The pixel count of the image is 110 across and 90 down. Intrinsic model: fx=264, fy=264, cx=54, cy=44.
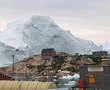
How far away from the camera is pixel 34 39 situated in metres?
124

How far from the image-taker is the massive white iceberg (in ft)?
384

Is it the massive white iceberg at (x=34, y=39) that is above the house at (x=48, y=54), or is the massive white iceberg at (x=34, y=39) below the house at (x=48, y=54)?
above

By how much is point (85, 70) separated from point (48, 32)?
108775 millimetres

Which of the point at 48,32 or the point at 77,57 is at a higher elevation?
the point at 48,32

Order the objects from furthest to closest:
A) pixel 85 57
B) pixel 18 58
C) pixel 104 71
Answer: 1. pixel 18 58
2. pixel 85 57
3. pixel 104 71

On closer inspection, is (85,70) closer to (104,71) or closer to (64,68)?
(104,71)

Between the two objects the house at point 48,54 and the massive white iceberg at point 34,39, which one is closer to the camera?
the house at point 48,54

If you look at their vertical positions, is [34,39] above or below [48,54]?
above

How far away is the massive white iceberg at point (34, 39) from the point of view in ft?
384

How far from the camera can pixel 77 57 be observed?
88.8 metres

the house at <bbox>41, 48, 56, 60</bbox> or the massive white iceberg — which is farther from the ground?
the massive white iceberg

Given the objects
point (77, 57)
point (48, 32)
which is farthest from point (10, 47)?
point (77, 57)

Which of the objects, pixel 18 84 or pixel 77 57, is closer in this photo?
pixel 18 84

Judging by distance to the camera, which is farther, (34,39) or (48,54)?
(34,39)
